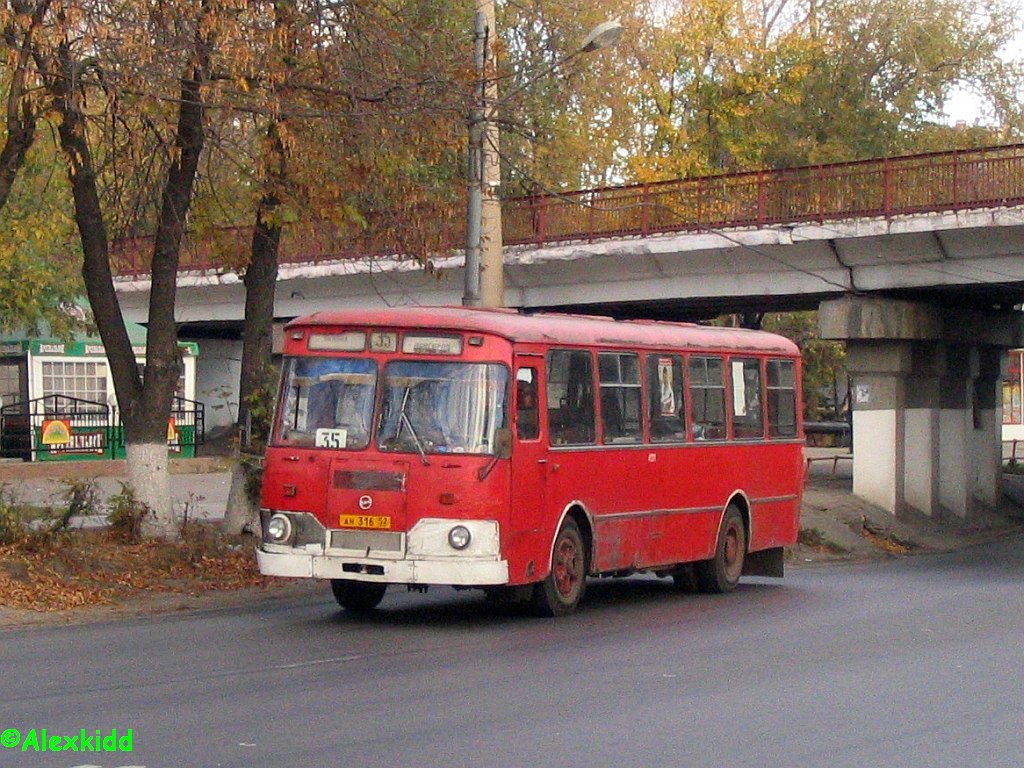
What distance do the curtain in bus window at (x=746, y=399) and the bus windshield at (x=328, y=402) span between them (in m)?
5.19

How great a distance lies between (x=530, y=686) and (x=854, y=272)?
20.5 metres

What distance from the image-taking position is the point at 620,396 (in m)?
15.7

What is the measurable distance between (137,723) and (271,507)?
5259mm

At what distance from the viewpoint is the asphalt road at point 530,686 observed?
8.44 meters

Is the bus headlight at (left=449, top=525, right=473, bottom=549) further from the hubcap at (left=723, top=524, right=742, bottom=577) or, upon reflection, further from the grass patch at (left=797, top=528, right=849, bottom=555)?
the grass patch at (left=797, top=528, right=849, bottom=555)

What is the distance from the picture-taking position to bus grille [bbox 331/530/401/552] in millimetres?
13562

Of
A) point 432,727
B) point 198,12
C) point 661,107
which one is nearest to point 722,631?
point 432,727

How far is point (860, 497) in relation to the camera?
31359mm

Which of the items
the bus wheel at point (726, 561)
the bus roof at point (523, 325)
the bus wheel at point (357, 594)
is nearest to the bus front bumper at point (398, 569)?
the bus wheel at point (357, 594)

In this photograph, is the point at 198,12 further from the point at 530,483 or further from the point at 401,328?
the point at 530,483

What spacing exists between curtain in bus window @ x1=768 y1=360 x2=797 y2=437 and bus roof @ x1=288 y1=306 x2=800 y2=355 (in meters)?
1.73

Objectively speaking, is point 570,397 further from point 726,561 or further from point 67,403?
point 67,403

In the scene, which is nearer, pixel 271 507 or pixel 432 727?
pixel 432 727
